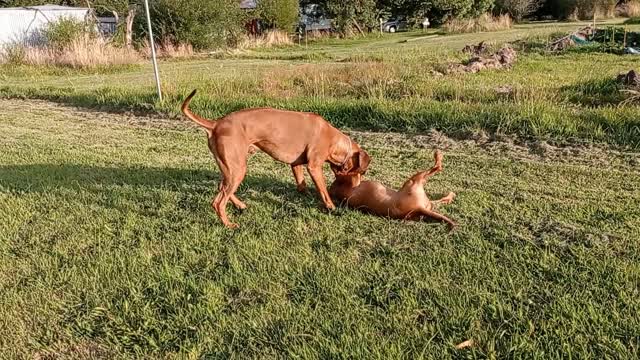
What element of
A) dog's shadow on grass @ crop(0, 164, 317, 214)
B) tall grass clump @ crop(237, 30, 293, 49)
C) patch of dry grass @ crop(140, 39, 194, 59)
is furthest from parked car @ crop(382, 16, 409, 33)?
dog's shadow on grass @ crop(0, 164, 317, 214)

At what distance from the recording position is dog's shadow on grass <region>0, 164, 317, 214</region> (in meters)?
4.81

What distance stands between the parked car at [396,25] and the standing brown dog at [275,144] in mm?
34351

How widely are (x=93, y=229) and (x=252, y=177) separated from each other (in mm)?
1646

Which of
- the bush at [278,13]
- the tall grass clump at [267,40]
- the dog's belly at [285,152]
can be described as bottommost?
the dog's belly at [285,152]

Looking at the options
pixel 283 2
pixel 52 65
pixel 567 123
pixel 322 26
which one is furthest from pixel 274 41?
pixel 567 123

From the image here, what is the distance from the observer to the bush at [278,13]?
1200 inches

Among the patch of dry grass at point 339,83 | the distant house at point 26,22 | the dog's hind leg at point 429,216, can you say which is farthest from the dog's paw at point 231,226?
the distant house at point 26,22

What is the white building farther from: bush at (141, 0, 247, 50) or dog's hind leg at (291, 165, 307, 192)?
dog's hind leg at (291, 165, 307, 192)

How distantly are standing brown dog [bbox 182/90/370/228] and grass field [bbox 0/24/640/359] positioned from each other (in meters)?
0.32

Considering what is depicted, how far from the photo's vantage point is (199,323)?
9.34ft

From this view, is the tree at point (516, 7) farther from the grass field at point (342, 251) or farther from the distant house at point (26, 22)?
the grass field at point (342, 251)

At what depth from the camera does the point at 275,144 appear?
14.1ft

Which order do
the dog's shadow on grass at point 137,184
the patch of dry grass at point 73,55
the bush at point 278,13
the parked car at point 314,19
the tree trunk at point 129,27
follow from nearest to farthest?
the dog's shadow on grass at point 137,184 < the patch of dry grass at point 73,55 < the tree trunk at point 129,27 < the bush at point 278,13 < the parked car at point 314,19

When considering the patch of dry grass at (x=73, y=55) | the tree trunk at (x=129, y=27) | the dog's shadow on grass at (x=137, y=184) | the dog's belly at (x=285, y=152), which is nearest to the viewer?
the dog's belly at (x=285, y=152)
